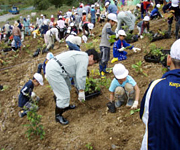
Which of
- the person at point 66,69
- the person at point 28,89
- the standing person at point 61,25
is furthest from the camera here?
the standing person at point 61,25

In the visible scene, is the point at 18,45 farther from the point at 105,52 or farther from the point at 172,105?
the point at 172,105

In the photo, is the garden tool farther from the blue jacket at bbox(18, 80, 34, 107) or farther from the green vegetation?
the blue jacket at bbox(18, 80, 34, 107)

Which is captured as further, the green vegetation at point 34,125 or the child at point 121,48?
the child at point 121,48

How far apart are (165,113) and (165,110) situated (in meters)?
0.02

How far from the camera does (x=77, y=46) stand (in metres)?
4.87

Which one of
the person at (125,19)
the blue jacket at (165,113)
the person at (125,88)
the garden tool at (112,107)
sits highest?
the person at (125,19)

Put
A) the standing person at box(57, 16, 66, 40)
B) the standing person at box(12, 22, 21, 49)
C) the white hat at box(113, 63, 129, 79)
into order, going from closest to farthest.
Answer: the white hat at box(113, 63, 129, 79) → the standing person at box(12, 22, 21, 49) → the standing person at box(57, 16, 66, 40)

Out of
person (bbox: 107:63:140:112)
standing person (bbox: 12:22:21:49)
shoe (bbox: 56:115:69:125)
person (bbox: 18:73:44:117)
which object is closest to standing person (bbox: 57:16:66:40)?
standing person (bbox: 12:22:21:49)

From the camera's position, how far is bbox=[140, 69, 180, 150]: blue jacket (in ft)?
3.81

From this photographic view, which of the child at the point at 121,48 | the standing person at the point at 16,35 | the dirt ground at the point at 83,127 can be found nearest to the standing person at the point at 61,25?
the standing person at the point at 16,35

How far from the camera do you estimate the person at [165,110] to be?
1.16 meters

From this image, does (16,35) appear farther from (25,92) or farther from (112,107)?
(112,107)

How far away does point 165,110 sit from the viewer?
3.88ft

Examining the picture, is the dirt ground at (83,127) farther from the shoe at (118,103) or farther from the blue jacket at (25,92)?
the blue jacket at (25,92)
